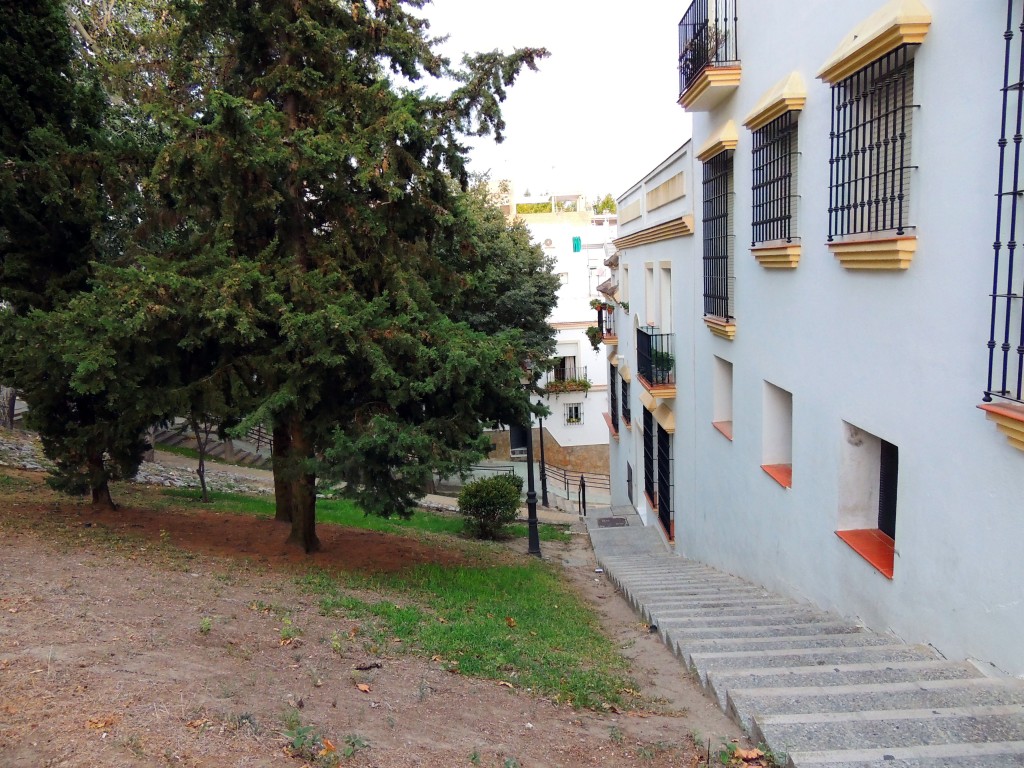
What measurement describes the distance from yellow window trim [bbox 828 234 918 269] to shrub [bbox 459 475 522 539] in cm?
1038

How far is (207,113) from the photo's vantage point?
820 cm

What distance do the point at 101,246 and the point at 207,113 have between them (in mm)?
3294

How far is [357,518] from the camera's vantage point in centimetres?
1588

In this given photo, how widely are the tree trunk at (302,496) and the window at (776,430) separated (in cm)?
487

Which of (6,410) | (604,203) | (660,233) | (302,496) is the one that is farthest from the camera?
(604,203)

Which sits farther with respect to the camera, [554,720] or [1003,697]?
[554,720]

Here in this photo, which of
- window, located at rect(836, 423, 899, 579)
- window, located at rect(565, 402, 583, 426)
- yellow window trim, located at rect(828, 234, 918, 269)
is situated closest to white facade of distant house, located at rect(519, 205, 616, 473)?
window, located at rect(565, 402, 583, 426)

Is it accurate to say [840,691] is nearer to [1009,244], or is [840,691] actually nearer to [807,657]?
[807,657]

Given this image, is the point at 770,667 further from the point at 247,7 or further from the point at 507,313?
the point at 507,313

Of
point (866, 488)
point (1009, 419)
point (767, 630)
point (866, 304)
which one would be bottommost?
point (767, 630)

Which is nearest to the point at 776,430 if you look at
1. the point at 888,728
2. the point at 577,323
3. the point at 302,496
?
the point at 888,728

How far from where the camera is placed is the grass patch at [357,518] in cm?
1455

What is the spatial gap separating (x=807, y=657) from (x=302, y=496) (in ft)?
21.2

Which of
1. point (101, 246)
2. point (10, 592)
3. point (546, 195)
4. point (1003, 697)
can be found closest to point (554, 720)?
point (1003, 697)
